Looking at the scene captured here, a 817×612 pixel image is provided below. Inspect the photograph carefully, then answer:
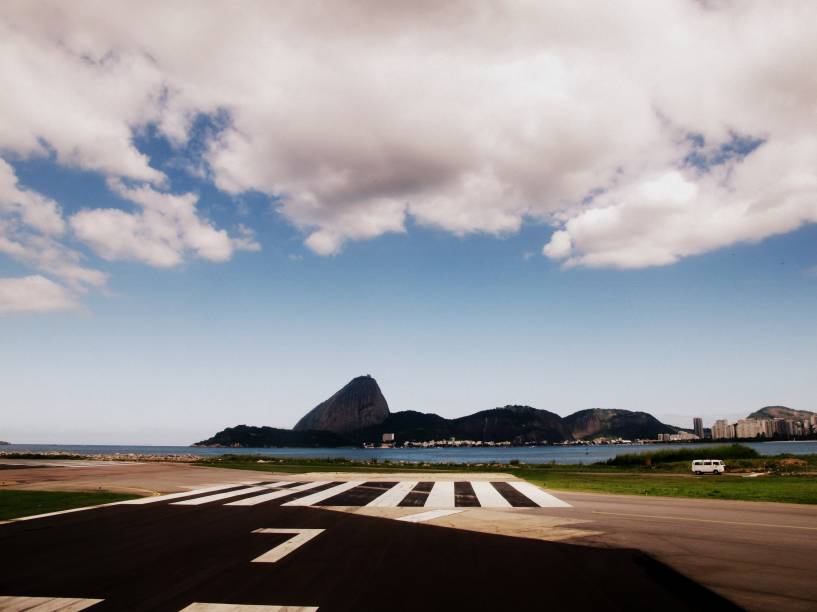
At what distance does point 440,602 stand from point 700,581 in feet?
13.0

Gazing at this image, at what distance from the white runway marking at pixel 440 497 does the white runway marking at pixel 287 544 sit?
5.59 m

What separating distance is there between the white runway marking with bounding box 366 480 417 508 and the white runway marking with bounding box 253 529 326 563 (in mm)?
4940

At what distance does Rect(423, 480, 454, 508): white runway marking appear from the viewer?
16155 millimetres

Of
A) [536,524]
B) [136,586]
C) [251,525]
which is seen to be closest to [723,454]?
[536,524]

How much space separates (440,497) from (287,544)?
9.46m

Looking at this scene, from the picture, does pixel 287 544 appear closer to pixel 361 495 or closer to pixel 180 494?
pixel 361 495

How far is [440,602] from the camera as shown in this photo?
21.1 feet

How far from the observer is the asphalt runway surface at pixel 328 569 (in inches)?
257

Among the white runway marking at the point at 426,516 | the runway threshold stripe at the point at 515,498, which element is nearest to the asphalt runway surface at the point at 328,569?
the white runway marking at the point at 426,516

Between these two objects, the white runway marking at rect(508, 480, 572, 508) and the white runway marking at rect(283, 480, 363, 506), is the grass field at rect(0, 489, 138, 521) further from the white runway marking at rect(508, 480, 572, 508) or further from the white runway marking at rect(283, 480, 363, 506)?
the white runway marking at rect(508, 480, 572, 508)

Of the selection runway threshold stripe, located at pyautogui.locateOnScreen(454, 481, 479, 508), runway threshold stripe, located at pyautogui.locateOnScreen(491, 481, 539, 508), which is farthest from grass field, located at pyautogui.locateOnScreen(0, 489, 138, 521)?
runway threshold stripe, located at pyautogui.locateOnScreen(491, 481, 539, 508)

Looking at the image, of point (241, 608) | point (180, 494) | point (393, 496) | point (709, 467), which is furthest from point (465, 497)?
point (709, 467)

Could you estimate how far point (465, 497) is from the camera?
1853cm

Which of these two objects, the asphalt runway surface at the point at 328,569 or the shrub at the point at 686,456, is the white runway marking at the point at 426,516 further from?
the shrub at the point at 686,456
